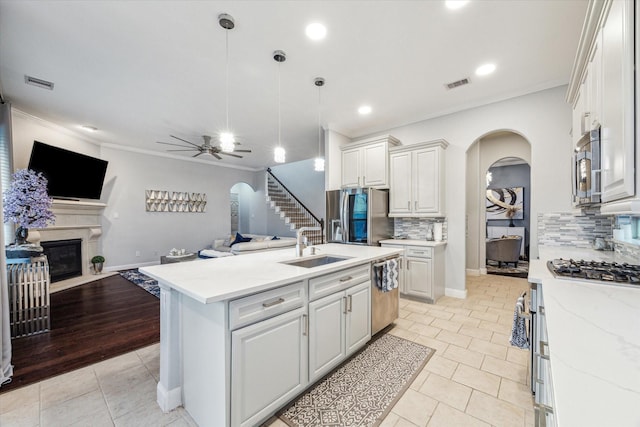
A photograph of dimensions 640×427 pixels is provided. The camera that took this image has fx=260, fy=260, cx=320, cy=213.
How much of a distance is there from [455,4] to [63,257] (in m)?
7.23

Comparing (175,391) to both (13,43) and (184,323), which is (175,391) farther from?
(13,43)

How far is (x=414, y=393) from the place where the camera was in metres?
1.95

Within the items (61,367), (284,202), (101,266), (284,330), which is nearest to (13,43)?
(61,367)

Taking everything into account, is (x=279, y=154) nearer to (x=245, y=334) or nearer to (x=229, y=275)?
(x=229, y=275)

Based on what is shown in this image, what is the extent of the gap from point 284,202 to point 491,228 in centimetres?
672

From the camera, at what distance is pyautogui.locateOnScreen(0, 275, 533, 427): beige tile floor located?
1.71 m

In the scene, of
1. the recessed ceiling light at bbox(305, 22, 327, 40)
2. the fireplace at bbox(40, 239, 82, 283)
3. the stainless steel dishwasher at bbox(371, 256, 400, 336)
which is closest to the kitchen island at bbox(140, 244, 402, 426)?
Answer: the stainless steel dishwasher at bbox(371, 256, 400, 336)

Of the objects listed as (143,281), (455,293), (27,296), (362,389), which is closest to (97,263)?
(143,281)

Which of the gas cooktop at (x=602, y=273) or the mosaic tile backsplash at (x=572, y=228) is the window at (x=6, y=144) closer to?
the gas cooktop at (x=602, y=273)

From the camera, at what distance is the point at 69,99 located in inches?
149

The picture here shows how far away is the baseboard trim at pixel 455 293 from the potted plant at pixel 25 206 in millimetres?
5496

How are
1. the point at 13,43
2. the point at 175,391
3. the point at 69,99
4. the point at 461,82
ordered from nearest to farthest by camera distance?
1. the point at 175,391
2. the point at 13,43
3. the point at 461,82
4. the point at 69,99

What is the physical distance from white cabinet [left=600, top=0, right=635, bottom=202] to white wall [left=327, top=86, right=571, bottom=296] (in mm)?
2329

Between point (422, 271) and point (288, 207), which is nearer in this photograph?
point (422, 271)
